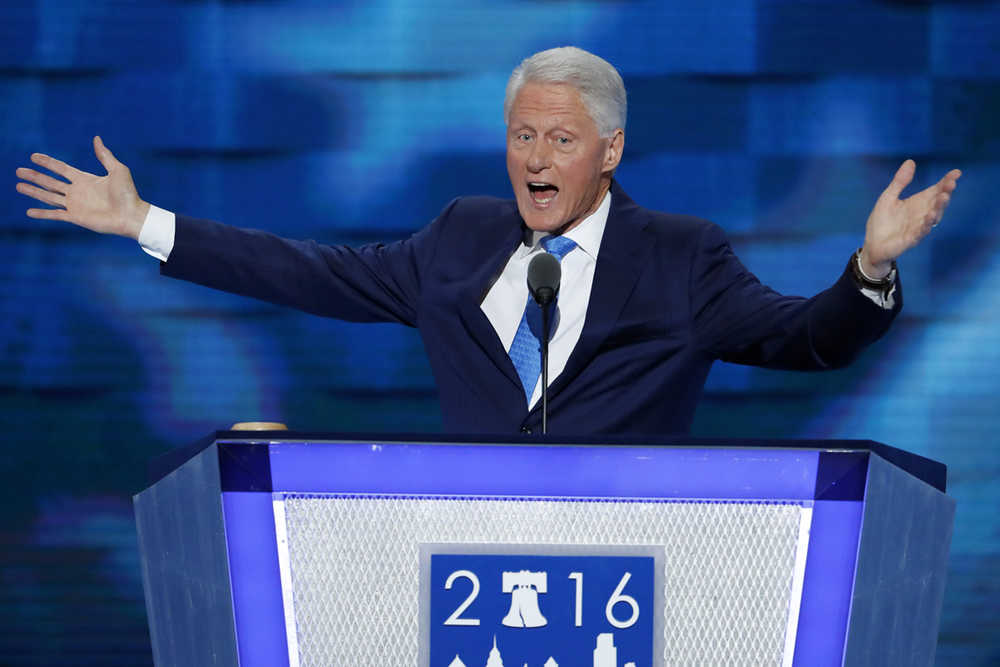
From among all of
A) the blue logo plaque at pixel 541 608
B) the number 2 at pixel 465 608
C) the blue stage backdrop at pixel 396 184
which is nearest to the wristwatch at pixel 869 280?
the blue logo plaque at pixel 541 608

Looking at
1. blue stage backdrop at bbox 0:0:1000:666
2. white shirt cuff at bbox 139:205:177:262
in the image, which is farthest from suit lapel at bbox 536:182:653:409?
blue stage backdrop at bbox 0:0:1000:666

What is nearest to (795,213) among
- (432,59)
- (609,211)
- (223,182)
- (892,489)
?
(432,59)

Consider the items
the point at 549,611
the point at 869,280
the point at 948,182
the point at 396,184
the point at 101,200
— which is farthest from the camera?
the point at 396,184

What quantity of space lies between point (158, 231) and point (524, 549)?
0.91 m

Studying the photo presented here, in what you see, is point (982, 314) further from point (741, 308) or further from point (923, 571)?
point (923, 571)

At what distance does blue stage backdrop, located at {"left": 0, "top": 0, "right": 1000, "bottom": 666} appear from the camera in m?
3.14

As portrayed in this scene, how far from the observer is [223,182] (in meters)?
3.20

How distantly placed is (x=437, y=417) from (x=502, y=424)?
1364 mm

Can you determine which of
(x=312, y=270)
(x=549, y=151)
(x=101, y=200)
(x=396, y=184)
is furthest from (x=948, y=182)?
(x=396, y=184)

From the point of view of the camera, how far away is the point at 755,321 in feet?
6.52

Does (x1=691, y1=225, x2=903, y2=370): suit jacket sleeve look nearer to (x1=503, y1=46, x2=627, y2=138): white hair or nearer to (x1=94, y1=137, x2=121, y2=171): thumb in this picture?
(x1=503, y1=46, x2=627, y2=138): white hair

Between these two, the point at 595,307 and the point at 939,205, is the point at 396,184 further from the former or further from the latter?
the point at 939,205

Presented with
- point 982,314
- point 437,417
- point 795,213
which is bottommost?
point 437,417

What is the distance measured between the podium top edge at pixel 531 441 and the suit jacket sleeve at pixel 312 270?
742mm
